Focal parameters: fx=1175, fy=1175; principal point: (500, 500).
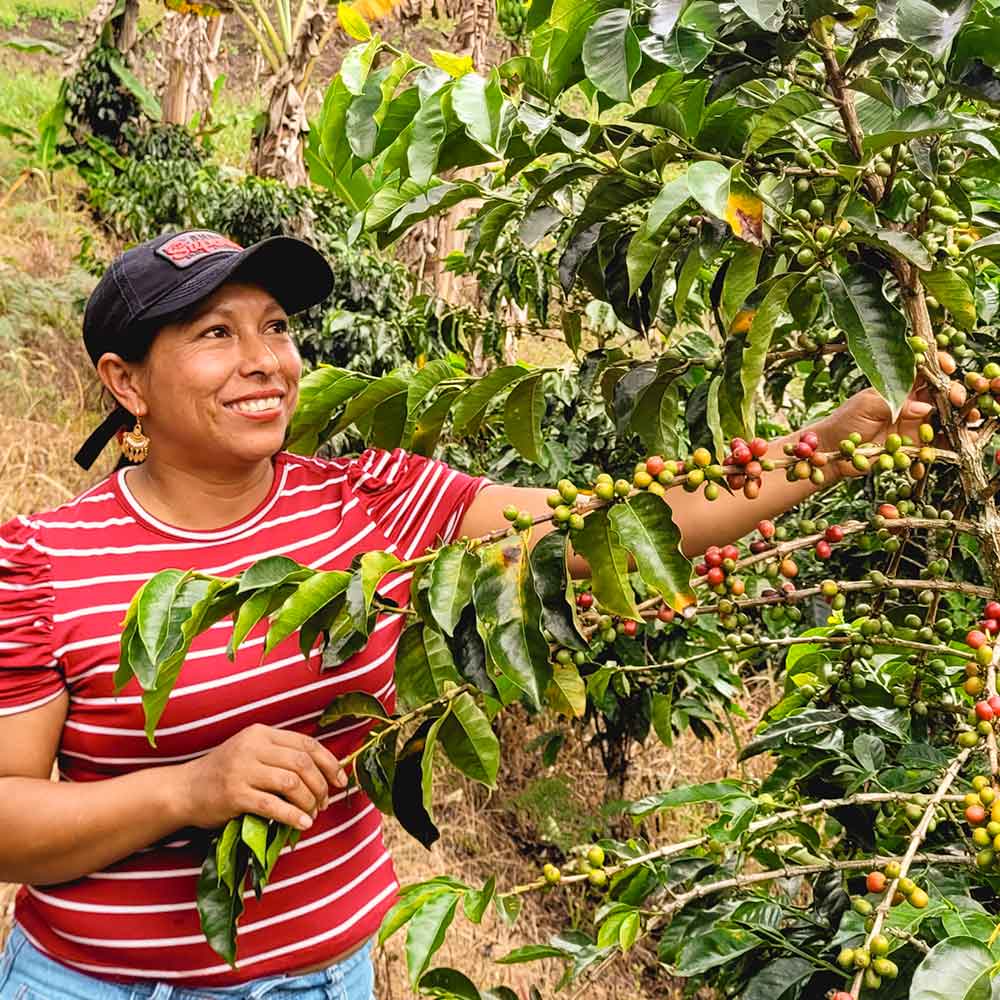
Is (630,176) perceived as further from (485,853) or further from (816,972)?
(485,853)

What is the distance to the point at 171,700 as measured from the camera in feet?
5.28

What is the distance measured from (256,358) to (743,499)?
724mm

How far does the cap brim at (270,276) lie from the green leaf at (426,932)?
90cm

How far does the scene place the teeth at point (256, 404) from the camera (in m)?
1.70

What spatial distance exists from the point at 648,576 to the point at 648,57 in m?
0.49

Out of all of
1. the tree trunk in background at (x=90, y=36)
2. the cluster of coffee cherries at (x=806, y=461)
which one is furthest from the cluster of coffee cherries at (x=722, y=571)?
the tree trunk in background at (x=90, y=36)

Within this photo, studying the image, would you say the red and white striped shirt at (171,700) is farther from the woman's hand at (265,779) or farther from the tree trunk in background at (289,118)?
the tree trunk in background at (289,118)

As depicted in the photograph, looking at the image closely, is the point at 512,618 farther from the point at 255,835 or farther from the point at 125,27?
the point at 125,27

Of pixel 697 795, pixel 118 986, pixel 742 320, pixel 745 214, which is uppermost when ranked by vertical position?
pixel 745 214

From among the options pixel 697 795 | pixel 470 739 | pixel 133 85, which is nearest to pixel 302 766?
pixel 470 739

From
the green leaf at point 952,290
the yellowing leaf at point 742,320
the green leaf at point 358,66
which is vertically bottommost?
the yellowing leaf at point 742,320

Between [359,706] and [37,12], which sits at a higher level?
[37,12]

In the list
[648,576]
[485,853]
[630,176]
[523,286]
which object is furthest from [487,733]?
[485,853]

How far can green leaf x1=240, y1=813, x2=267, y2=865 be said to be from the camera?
1.23 meters
